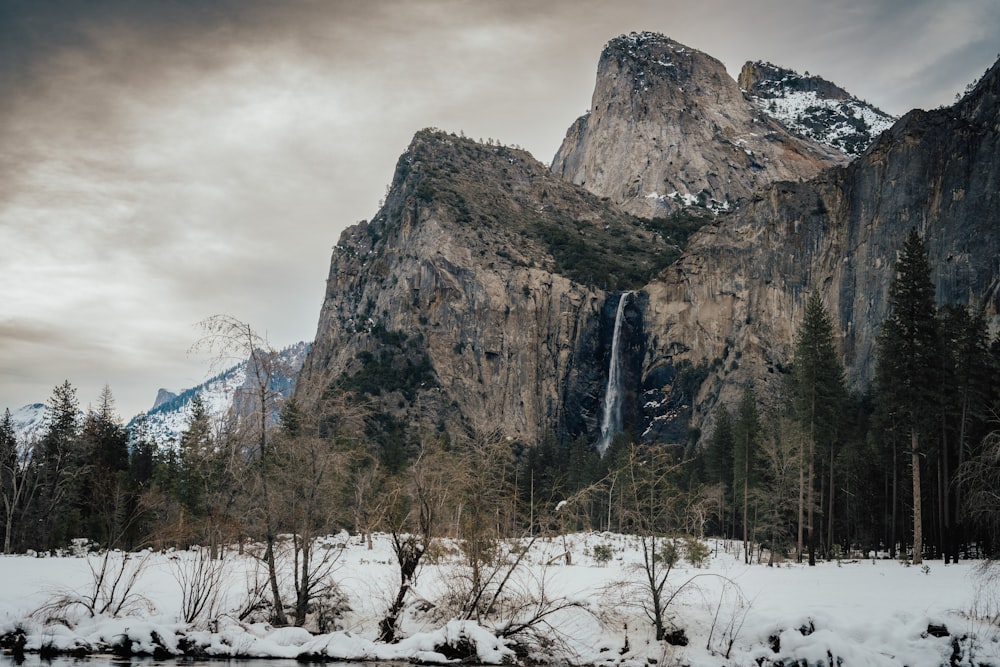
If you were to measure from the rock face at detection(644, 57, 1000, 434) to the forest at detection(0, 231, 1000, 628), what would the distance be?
25.2 m

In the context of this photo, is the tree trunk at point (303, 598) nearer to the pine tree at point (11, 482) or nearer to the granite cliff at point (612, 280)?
the pine tree at point (11, 482)

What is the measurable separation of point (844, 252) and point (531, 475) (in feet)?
183

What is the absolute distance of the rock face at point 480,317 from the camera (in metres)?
139

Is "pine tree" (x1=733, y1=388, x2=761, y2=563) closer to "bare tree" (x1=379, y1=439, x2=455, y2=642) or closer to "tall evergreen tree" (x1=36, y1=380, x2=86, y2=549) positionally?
"bare tree" (x1=379, y1=439, x2=455, y2=642)

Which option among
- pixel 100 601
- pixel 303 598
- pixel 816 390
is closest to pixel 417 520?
pixel 303 598

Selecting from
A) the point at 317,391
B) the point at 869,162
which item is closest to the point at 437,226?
the point at 869,162

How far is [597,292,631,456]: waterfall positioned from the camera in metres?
135

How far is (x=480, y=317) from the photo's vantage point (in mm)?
147375

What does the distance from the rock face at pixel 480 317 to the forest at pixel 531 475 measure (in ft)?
170

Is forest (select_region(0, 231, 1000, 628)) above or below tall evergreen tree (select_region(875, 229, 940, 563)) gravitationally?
below

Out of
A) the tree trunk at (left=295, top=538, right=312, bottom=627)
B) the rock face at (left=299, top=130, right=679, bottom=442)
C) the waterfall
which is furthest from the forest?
the rock face at (left=299, top=130, right=679, bottom=442)

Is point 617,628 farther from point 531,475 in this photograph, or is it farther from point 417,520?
point 531,475

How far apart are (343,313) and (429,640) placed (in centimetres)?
15753

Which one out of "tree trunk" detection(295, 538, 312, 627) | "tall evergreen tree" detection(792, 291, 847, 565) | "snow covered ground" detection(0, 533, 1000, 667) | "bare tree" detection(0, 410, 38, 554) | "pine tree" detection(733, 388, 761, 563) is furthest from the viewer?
"pine tree" detection(733, 388, 761, 563)
